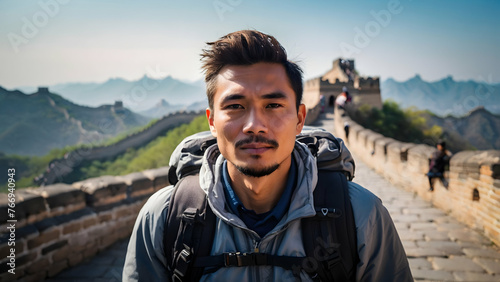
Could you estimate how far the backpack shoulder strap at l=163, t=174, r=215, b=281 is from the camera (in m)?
1.31

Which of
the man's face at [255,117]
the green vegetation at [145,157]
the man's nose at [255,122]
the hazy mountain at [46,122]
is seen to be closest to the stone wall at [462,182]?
the man's face at [255,117]

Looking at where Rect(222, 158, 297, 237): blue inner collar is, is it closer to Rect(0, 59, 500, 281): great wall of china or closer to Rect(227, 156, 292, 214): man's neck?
Rect(227, 156, 292, 214): man's neck

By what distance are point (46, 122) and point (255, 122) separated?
7633cm

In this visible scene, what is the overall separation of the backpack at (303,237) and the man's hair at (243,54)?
510 millimetres

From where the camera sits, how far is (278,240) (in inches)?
53.1

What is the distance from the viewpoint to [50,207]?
3172 millimetres

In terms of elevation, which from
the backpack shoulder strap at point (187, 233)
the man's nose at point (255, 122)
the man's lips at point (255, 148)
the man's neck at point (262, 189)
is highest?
the man's nose at point (255, 122)

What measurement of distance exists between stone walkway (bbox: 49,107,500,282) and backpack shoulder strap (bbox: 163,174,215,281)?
2.28 meters

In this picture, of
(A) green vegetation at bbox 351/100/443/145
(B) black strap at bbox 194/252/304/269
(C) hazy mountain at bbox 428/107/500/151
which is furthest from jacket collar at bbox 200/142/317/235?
(C) hazy mountain at bbox 428/107/500/151

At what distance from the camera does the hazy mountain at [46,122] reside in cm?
5872

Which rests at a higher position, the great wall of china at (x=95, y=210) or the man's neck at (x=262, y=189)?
the man's neck at (x=262, y=189)

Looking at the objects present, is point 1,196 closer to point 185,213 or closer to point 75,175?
point 185,213

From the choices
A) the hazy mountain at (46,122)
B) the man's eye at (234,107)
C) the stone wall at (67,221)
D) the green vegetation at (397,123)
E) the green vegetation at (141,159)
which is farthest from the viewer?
the hazy mountain at (46,122)

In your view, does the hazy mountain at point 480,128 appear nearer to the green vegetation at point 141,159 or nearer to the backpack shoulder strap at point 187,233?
the green vegetation at point 141,159
